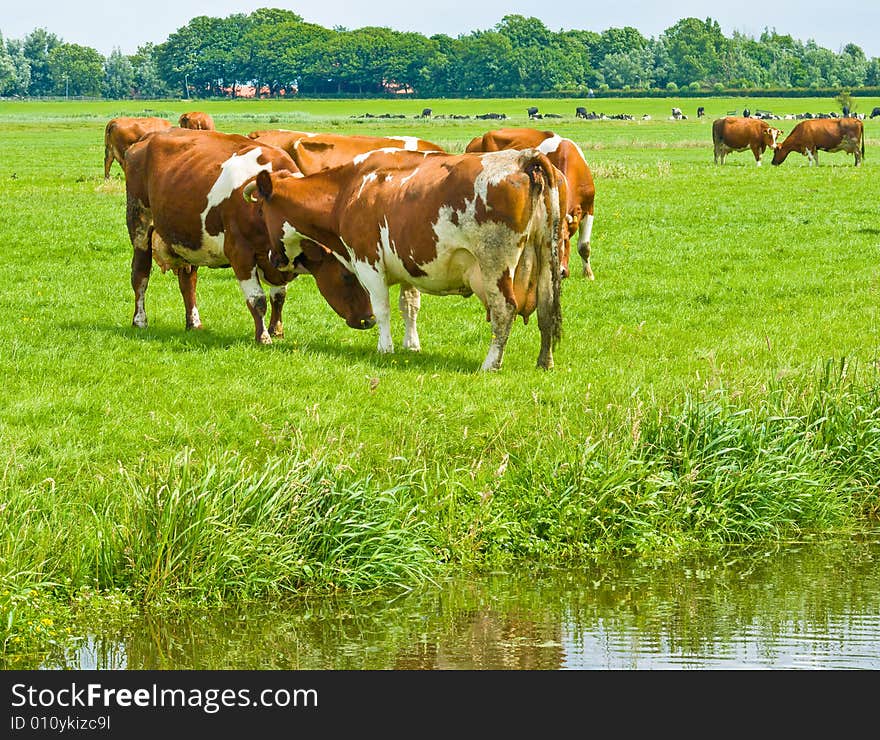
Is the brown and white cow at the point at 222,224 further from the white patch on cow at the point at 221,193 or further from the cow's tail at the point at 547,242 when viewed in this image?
the cow's tail at the point at 547,242

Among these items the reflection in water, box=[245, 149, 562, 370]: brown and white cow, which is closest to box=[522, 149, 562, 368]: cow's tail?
box=[245, 149, 562, 370]: brown and white cow

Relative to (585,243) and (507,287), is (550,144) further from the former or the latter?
(507,287)

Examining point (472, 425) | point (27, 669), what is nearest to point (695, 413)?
point (472, 425)

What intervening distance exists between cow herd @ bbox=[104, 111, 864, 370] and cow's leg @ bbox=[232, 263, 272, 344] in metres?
0.01

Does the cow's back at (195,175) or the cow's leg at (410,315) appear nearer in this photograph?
the cow's leg at (410,315)

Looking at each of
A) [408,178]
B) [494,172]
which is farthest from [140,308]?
[494,172]

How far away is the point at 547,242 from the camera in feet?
40.7

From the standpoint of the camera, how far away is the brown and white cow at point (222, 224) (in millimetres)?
14234

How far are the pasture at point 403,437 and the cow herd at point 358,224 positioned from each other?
23.3 inches

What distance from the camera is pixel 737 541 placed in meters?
9.73

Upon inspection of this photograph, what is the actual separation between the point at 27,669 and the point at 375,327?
28.9 ft

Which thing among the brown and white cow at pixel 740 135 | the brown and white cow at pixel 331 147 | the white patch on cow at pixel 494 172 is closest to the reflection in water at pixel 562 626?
the white patch on cow at pixel 494 172

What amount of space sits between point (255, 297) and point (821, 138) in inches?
1567

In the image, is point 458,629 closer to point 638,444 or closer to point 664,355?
point 638,444
